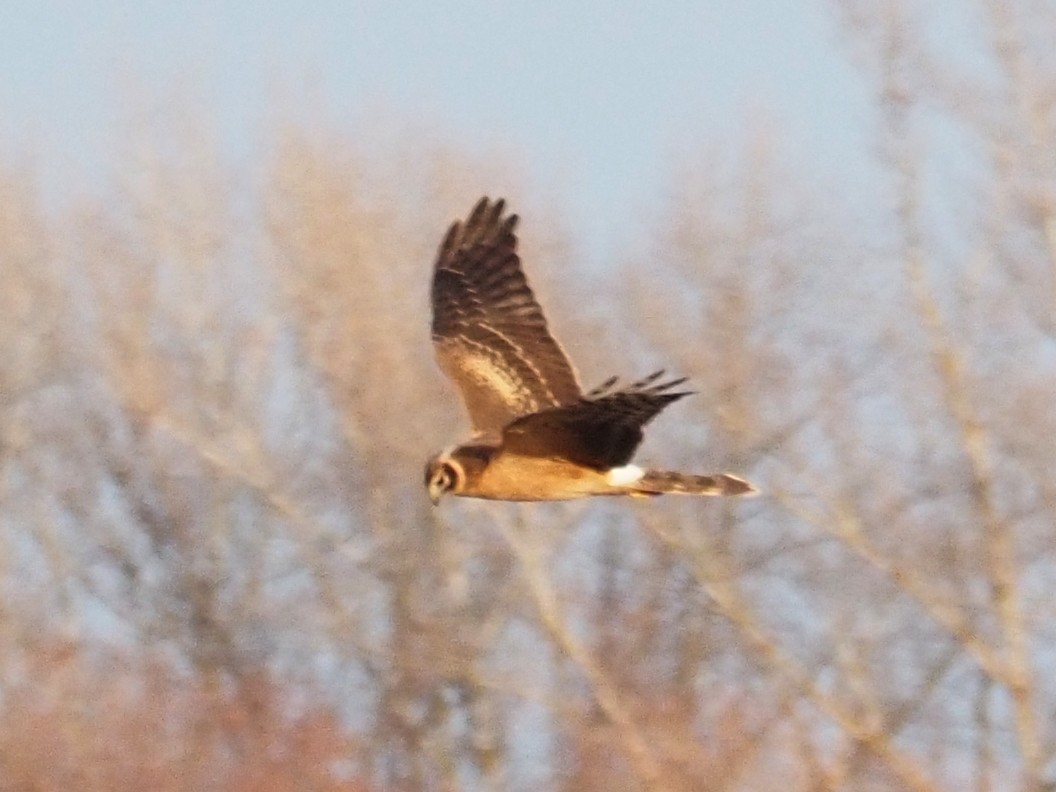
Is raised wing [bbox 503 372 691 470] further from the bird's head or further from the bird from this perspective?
the bird's head

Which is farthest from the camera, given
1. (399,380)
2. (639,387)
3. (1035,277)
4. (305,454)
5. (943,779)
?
(305,454)

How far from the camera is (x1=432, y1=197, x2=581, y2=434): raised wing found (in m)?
9.09

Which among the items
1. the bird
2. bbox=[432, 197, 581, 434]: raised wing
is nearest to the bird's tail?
the bird

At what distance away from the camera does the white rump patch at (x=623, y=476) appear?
8.58 meters

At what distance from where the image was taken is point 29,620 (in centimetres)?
2272

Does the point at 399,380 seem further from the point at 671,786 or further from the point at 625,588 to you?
the point at 671,786

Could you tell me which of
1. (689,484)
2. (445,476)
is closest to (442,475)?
(445,476)

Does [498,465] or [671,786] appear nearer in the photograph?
[498,465]

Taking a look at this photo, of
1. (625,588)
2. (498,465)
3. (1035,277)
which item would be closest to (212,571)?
(625,588)

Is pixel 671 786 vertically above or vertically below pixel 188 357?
below

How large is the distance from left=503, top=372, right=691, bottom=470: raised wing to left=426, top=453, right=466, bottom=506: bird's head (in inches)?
6.3

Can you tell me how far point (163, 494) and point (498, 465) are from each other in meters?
15.2

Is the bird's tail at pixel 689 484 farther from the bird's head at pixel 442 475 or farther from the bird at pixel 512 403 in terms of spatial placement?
the bird's head at pixel 442 475

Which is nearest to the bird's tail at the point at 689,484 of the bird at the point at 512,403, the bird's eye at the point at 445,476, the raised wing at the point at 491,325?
the bird at the point at 512,403
